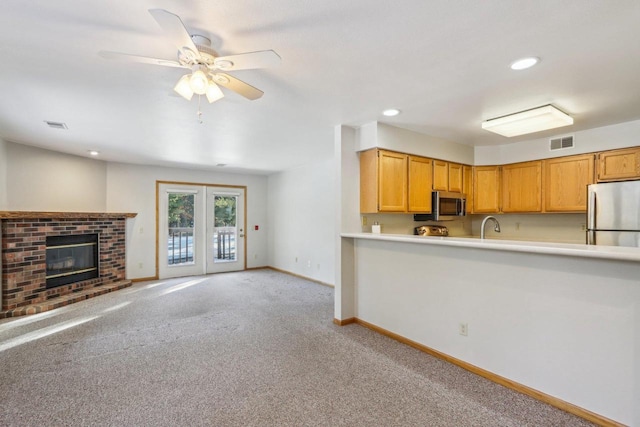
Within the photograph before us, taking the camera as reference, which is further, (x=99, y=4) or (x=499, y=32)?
(x=499, y=32)

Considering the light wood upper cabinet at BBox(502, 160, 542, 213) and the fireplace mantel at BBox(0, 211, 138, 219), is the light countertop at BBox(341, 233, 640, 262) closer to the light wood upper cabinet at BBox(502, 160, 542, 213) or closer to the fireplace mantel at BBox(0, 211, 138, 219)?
the light wood upper cabinet at BBox(502, 160, 542, 213)

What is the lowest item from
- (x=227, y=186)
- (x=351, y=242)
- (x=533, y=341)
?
(x=533, y=341)

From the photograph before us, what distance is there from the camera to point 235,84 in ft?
6.59

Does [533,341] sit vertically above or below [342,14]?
below

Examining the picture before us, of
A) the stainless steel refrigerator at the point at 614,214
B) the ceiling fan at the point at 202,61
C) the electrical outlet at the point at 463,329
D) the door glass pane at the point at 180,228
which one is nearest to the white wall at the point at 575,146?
the stainless steel refrigerator at the point at 614,214

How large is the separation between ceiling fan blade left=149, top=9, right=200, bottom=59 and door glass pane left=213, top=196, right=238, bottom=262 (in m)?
5.44

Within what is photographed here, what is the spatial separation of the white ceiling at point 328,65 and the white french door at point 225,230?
9.98 feet

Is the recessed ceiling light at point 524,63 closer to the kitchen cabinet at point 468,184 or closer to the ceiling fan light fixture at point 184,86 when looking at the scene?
the ceiling fan light fixture at point 184,86

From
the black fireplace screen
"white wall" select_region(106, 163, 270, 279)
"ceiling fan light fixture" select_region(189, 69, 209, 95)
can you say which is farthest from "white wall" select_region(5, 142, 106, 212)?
"ceiling fan light fixture" select_region(189, 69, 209, 95)

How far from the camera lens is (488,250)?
2.45m

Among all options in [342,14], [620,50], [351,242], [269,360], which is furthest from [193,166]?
[620,50]

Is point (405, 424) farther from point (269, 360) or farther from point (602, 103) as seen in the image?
point (602, 103)

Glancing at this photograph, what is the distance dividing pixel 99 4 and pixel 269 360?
2.77 metres

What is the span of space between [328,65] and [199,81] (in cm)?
89
